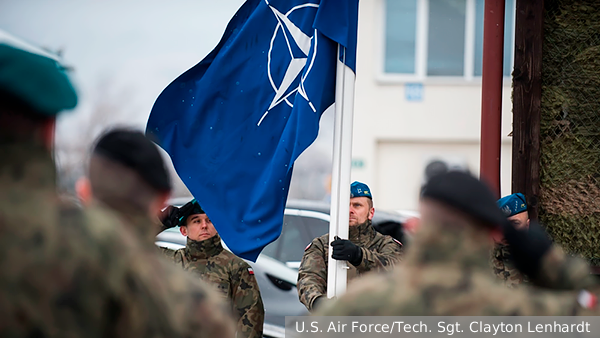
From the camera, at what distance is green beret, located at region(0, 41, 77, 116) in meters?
1.67

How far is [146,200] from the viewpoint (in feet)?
6.18

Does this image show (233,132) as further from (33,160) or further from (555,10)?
(33,160)

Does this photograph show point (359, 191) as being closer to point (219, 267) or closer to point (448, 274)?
point (219, 267)

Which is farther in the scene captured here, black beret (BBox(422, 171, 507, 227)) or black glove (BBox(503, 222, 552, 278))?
black glove (BBox(503, 222, 552, 278))

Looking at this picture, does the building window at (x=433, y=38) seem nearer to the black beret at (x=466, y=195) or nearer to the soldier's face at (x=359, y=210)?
the soldier's face at (x=359, y=210)

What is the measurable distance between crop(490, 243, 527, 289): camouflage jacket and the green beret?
342cm

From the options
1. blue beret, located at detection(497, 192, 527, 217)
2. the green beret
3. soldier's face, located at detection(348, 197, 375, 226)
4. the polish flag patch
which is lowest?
the polish flag patch

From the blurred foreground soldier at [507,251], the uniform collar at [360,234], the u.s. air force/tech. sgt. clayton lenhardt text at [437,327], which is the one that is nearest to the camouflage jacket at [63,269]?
the u.s. air force/tech. sgt. clayton lenhardt text at [437,327]

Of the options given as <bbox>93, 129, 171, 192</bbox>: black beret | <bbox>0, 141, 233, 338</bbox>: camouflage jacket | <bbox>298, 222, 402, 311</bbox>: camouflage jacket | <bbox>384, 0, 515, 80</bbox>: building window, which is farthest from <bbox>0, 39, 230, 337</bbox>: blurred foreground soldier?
<bbox>384, 0, 515, 80</bbox>: building window

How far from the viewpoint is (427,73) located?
49.5ft

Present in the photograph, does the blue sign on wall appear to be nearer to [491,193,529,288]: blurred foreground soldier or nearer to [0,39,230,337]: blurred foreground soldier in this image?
[491,193,529,288]: blurred foreground soldier

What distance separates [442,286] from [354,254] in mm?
2307

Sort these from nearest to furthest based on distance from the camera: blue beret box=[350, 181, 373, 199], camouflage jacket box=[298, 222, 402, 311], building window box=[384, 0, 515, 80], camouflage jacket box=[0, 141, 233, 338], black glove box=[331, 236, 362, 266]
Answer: camouflage jacket box=[0, 141, 233, 338] < black glove box=[331, 236, 362, 266] < camouflage jacket box=[298, 222, 402, 311] < blue beret box=[350, 181, 373, 199] < building window box=[384, 0, 515, 80]

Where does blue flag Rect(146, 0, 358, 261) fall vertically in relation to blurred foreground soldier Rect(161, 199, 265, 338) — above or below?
above
